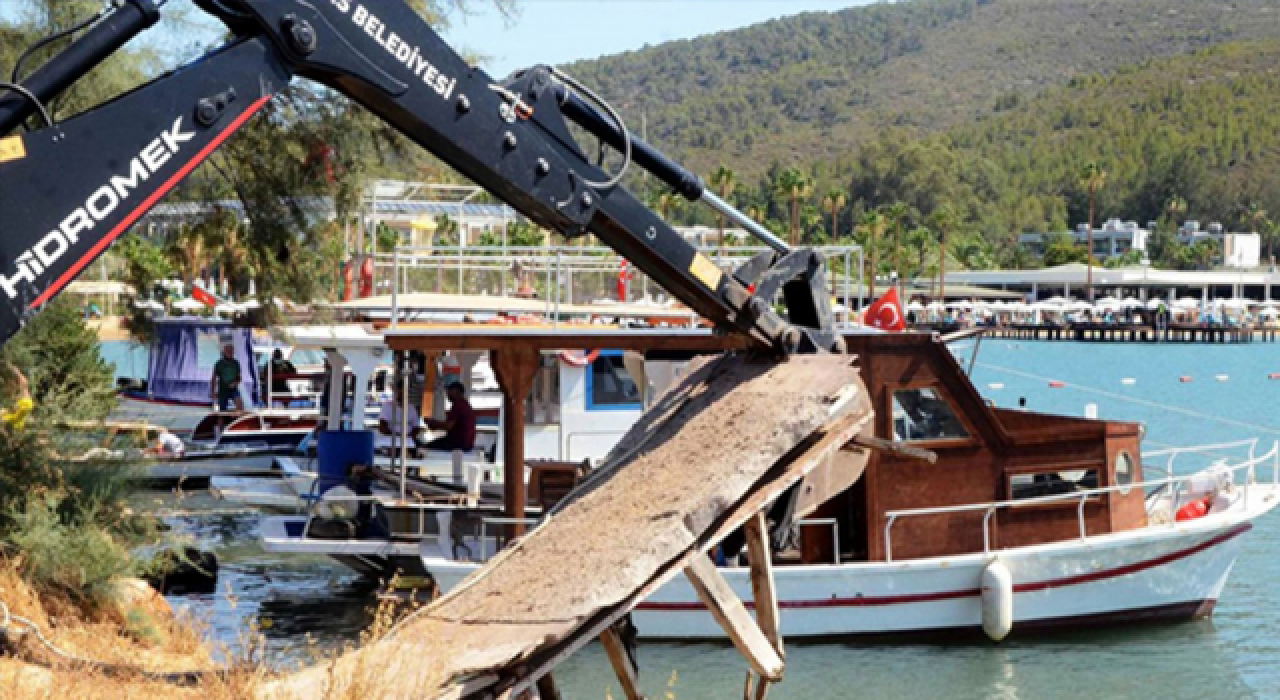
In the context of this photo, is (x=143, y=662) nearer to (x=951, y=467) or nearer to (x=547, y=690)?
(x=547, y=690)

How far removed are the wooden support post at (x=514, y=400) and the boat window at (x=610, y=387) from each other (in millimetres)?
3374

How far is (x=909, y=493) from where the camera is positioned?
16906mm

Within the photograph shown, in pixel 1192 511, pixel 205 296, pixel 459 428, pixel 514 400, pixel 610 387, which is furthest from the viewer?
pixel 205 296

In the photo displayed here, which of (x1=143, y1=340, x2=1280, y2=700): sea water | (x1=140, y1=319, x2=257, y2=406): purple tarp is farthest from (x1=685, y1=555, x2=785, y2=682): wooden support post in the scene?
(x1=140, y1=319, x2=257, y2=406): purple tarp

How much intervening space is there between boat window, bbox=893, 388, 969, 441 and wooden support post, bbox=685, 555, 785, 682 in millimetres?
8971

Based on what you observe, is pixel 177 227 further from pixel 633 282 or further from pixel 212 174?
pixel 633 282

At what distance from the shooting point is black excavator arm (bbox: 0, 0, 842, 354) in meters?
6.00

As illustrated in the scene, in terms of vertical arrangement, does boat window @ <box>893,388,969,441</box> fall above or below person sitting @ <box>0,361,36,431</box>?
Result: below

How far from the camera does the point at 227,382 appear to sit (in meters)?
34.3

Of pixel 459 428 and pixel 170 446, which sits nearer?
pixel 459 428

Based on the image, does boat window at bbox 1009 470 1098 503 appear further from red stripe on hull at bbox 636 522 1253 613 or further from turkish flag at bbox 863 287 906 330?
→ turkish flag at bbox 863 287 906 330

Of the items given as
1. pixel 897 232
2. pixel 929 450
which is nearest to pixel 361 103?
pixel 929 450

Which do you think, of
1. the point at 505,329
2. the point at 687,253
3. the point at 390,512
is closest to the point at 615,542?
the point at 687,253

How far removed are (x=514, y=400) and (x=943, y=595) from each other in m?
4.90
